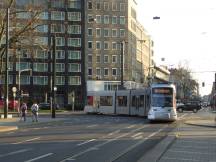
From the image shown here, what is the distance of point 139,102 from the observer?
61.3 metres

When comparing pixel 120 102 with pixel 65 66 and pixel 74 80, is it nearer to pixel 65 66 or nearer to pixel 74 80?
pixel 74 80

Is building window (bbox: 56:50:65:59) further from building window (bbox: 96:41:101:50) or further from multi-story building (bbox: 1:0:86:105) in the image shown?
building window (bbox: 96:41:101:50)

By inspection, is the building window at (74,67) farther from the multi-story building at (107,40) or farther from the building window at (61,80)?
Answer: the building window at (61,80)

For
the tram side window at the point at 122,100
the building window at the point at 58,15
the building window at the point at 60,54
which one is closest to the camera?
the tram side window at the point at 122,100

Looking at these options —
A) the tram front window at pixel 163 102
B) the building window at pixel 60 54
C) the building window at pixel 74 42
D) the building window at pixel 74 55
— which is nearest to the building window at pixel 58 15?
the building window at pixel 74 42

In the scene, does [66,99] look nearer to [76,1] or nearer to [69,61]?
[69,61]

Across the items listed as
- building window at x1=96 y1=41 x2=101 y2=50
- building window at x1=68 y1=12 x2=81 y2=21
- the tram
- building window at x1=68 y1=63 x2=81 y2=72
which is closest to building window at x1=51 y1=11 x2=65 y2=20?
building window at x1=68 y1=12 x2=81 y2=21

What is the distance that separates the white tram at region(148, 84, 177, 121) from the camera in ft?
159

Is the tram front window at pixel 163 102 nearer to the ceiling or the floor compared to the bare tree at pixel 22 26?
nearer to the floor

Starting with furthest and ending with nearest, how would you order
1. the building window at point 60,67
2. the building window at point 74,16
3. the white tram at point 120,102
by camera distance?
the building window at point 74,16, the building window at point 60,67, the white tram at point 120,102

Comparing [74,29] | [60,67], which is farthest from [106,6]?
[60,67]

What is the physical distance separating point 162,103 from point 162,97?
551 mm

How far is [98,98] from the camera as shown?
2985 inches

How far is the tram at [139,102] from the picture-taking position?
4859 cm
